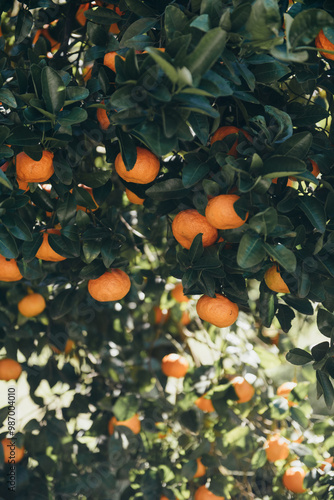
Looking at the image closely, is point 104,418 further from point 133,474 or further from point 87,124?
point 87,124

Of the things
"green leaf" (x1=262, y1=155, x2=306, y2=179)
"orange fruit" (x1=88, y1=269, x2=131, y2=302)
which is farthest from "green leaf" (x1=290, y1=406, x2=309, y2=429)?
"green leaf" (x1=262, y1=155, x2=306, y2=179)

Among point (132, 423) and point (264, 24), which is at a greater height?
point (264, 24)

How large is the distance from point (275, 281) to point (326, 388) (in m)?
0.27

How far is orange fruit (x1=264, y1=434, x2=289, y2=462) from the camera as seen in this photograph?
5.17ft

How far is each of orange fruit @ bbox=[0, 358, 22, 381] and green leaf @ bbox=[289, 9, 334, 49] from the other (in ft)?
4.61

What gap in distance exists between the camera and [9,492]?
1.72m

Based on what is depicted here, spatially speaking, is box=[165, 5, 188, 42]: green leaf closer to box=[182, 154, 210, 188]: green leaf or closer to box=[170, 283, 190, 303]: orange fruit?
box=[182, 154, 210, 188]: green leaf

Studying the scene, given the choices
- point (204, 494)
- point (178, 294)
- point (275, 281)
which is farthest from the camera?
point (178, 294)

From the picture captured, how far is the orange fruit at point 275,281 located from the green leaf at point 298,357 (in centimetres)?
17

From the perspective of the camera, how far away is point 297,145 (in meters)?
0.87

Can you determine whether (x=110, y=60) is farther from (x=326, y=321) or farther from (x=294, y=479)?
(x=294, y=479)

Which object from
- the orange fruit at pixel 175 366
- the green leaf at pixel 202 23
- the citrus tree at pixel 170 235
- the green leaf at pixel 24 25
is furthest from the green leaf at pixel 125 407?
the green leaf at pixel 202 23

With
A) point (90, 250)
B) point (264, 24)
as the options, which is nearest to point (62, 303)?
point (90, 250)

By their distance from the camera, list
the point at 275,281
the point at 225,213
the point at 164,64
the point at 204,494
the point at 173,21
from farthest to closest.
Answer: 1. the point at 204,494
2. the point at 275,281
3. the point at 225,213
4. the point at 173,21
5. the point at 164,64
